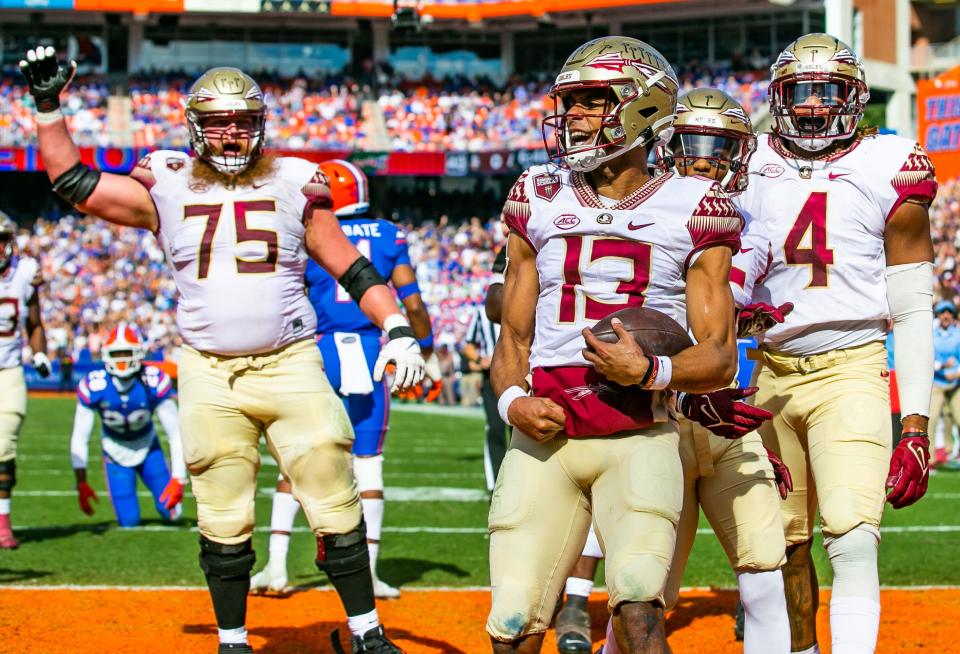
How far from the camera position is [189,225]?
4797mm

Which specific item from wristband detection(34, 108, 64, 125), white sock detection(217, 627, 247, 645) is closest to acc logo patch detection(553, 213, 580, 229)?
wristband detection(34, 108, 64, 125)

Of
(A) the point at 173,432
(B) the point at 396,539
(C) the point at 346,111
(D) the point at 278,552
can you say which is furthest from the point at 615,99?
(C) the point at 346,111

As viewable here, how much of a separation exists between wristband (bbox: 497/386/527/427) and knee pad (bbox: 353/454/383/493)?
10.3ft

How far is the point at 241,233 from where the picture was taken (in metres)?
4.82

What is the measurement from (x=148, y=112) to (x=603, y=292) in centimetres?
3173

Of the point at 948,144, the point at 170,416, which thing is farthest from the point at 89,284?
the point at 170,416

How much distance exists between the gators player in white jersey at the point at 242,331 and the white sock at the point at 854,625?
1641 mm

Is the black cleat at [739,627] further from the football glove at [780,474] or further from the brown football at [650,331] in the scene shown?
the brown football at [650,331]

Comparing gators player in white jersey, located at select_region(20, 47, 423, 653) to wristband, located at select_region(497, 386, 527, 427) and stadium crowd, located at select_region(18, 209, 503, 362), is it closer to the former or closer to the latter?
wristband, located at select_region(497, 386, 527, 427)

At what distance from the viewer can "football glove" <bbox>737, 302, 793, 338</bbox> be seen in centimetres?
434

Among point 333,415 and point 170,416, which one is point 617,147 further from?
point 170,416

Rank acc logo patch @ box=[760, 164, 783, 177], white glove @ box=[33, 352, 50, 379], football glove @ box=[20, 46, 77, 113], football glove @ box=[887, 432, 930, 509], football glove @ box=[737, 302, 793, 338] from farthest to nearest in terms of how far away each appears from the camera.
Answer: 1. white glove @ box=[33, 352, 50, 379]
2. acc logo patch @ box=[760, 164, 783, 177]
3. football glove @ box=[20, 46, 77, 113]
4. football glove @ box=[737, 302, 793, 338]
5. football glove @ box=[887, 432, 930, 509]

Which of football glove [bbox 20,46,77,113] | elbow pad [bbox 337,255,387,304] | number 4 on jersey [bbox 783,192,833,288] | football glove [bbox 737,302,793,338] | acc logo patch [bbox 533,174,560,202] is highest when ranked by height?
football glove [bbox 20,46,77,113]

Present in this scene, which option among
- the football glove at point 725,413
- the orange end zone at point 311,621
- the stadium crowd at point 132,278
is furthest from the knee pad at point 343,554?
the stadium crowd at point 132,278
